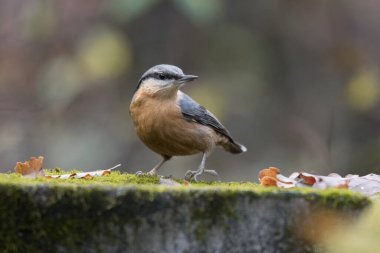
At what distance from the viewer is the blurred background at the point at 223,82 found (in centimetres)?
901

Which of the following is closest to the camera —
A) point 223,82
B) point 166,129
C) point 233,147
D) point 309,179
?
point 309,179

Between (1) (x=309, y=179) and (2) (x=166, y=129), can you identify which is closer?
(1) (x=309, y=179)

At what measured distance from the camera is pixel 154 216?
118 inches

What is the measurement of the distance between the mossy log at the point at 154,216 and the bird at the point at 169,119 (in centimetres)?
227

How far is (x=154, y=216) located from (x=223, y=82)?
20.6 feet

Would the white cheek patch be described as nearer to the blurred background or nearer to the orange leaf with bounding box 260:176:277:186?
the orange leaf with bounding box 260:176:277:186

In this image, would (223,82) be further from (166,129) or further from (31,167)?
(31,167)

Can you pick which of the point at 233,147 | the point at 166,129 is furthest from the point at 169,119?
the point at 233,147

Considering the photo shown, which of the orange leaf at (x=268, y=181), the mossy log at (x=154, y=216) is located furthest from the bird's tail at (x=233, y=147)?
the mossy log at (x=154, y=216)

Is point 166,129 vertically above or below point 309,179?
above

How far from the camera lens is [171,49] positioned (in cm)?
941

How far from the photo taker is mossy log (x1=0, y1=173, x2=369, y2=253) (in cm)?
294

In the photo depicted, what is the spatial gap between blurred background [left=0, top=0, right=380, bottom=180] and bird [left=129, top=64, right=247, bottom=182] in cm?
304

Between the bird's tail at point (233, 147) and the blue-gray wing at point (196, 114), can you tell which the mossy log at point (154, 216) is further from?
the bird's tail at point (233, 147)
